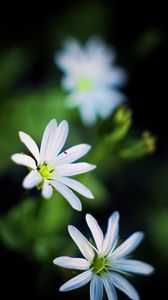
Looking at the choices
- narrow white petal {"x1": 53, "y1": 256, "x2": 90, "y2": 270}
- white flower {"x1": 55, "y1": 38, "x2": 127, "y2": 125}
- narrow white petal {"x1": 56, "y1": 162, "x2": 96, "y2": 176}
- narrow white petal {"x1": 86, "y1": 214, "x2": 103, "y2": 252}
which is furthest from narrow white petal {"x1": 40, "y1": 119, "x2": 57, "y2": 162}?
white flower {"x1": 55, "y1": 38, "x2": 127, "y2": 125}

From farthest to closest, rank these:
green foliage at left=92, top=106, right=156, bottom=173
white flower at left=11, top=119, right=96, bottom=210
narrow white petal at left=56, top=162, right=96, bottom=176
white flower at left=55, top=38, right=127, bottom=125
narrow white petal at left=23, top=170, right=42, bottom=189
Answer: white flower at left=55, top=38, right=127, bottom=125 < green foliage at left=92, top=106, right=156, bottom=173 < narrow white petal at left=56, top=162, right=96, bottom=176 < white flower at left=11, top=119, right=96, bottom=210 < narrow white petal at left=23, top=170, right=42, bottom=189

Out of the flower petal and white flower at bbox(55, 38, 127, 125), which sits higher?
white flower at bbox(55, 38, 127, 125)

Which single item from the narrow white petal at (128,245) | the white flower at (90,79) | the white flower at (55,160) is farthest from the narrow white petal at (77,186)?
the white flower at (90,79)

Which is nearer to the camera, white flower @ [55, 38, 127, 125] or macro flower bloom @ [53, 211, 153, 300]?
macro flower bloom @ [53, 211, 153, 300]

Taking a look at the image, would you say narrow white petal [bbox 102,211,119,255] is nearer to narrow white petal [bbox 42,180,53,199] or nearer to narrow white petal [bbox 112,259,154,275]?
narrow white petal [bbox 112,259,154,275]

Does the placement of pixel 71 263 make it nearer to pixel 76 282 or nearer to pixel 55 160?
pixel 76 282

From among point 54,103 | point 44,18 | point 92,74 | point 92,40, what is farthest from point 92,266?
point 44,18

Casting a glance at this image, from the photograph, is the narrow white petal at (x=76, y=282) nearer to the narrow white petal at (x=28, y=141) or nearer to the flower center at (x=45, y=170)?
the flower center at (x=45, y=170)

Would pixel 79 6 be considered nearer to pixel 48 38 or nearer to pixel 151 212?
pixel 48 38
